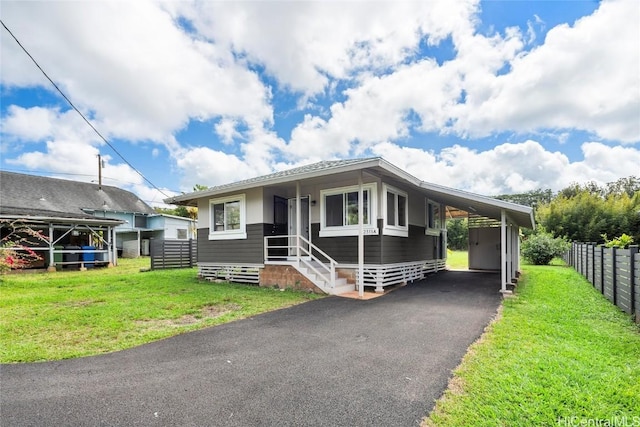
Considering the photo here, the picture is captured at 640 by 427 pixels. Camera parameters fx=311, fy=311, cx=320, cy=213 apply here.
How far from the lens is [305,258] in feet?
30.5

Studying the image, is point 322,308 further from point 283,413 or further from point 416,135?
point 416,135

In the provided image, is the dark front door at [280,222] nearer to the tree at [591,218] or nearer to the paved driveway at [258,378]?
the paved driveway at [258,378]

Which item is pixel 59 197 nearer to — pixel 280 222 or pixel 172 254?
pixel 172 254

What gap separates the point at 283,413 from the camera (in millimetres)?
2539

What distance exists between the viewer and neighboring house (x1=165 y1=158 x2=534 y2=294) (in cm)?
834

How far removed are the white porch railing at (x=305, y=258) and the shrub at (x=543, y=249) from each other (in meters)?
13.8

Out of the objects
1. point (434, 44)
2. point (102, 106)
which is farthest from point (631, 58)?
point (102, 106)

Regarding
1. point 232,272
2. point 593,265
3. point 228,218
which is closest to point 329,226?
point 228,218

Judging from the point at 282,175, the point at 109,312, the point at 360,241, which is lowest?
the point at 109,312

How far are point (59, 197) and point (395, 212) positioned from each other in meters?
24.4

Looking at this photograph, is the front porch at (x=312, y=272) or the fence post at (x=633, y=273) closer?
the fence post at (x=633, y=273)

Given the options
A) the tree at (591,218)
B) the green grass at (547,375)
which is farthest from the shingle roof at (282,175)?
the tree at (591,218)

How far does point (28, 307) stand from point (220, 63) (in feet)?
32.6

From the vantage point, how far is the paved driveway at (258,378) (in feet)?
8.33
